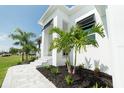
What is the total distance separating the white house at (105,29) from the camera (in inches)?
157

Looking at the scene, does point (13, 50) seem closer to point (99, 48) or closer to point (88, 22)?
point (88, 22)

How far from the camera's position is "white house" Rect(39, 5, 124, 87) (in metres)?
4.00

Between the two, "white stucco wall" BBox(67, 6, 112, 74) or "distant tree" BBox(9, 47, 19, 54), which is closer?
"white stucco wall" BBox(67, 6, 112, 74)

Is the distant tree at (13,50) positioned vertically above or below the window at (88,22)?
below

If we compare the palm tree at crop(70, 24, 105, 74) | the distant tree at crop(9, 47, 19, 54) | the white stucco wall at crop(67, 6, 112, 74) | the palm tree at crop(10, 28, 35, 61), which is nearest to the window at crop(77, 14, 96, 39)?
the white stucco wall at crop(67, 6, 112, 74)

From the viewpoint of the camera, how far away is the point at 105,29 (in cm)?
690

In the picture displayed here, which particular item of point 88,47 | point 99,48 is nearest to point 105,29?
A: point 99,48

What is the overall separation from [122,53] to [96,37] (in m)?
3.97

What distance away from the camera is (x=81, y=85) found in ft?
17.4

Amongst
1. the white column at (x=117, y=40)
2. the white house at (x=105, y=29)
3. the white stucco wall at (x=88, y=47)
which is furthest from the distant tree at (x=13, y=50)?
the white column at (x=117, y=40)

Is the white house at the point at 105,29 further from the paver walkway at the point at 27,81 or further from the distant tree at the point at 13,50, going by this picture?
the distant tree at the point at 13,50

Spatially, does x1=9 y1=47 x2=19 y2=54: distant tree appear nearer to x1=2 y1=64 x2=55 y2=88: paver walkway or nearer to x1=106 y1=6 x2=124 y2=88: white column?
x1=2 y1=64 x2=55 y2=88: paver walkway
